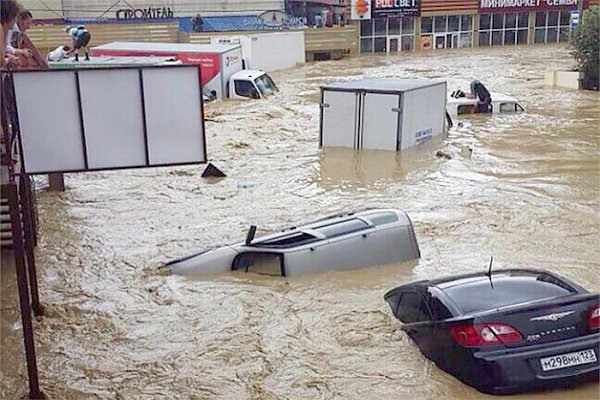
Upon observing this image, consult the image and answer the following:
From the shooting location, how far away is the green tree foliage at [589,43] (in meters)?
31.4

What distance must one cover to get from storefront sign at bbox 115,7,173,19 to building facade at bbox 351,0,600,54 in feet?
39.9

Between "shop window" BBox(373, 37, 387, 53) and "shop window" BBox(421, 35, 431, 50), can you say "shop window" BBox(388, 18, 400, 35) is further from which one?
"shop window" BBox(421, 35, 431, 50)

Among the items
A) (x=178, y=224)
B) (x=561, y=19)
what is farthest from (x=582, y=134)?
(x=561, y=19)

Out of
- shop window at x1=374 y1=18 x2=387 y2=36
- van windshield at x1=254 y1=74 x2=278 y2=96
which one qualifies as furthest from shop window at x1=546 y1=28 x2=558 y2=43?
van windshield at x1=254 y1=74 x2=278 y2=96

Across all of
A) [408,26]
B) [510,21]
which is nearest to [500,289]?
[408,26]

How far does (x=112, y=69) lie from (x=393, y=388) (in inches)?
203

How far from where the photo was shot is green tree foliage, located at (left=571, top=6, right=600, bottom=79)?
103 feet

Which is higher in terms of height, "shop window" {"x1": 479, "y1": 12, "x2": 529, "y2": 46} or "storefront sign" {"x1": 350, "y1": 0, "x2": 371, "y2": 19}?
"storefront sign" {"x1": 350, "y1": 0, "x2": 371, "y2": 19}

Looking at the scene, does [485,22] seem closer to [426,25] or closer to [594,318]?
[426,25]

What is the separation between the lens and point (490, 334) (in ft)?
21.5

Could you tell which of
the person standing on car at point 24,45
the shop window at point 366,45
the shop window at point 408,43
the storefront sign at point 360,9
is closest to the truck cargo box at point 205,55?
the person standing on car at point 24,45

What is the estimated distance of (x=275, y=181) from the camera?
17719 mm

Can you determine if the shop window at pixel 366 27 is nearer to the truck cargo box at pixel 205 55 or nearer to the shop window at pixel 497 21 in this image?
the shop window at pixel 497 21

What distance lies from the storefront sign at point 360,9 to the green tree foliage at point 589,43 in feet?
63.1
